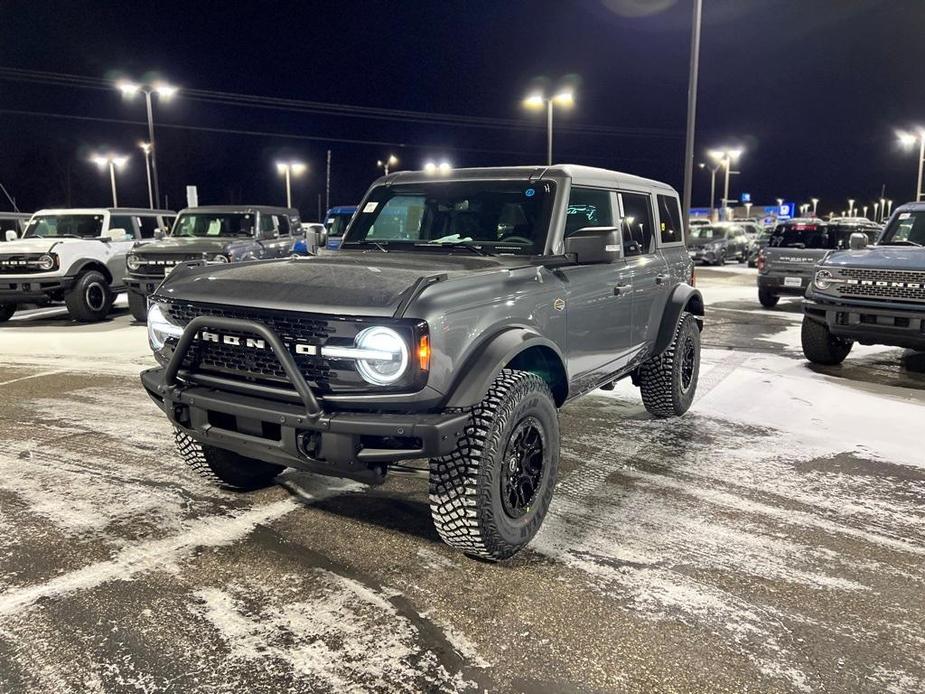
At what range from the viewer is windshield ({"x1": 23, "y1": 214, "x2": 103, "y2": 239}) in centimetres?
1347

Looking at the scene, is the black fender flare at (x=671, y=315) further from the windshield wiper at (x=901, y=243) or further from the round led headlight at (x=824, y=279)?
the windshield wiper at (x=901, y=243)

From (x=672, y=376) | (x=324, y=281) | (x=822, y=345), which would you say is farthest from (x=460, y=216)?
(x=822, y=345)

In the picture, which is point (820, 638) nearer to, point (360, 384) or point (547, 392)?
point (547, 392)

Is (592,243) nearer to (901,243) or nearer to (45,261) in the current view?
(901,243)

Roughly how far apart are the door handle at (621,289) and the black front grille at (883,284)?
4113 mm

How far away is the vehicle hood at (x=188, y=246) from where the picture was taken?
1155cm

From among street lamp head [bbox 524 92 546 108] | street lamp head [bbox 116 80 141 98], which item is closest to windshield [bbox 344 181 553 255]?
street lamp head [bbox 524 92 546 108]

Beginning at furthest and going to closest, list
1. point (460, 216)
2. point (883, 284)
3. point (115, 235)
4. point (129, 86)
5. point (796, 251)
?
1. point (129, 86)
2. point (796, 251)
3. point (115, 235)
4. point (883, 284)
5. point (460, 216)

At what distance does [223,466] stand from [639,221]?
143 inches

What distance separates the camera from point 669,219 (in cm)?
630

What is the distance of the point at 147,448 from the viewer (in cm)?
541

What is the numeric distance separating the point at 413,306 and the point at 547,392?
1.11 meters

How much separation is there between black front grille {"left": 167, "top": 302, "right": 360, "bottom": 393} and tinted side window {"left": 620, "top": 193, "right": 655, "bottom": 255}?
114 inches

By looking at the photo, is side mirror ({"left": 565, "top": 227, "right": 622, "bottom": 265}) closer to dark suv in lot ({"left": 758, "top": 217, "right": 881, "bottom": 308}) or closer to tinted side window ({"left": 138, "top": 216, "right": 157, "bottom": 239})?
dark suv in lot ({"left": 758, "top": 217, "right": 881, "bottom": 308})
